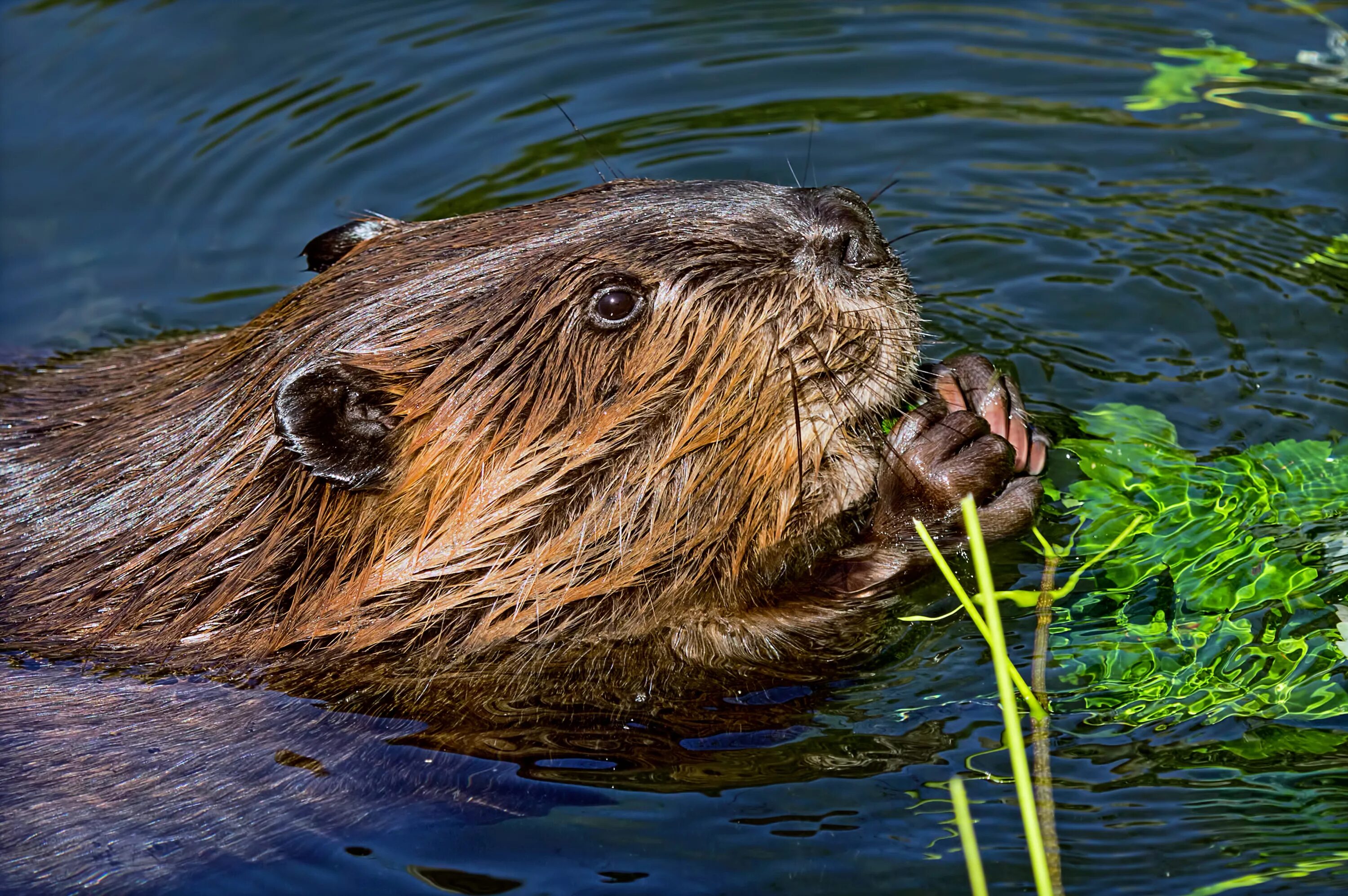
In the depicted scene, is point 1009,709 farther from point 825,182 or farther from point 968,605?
point 825,182

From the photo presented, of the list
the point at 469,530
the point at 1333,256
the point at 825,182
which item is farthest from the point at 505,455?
the point at 1333,256

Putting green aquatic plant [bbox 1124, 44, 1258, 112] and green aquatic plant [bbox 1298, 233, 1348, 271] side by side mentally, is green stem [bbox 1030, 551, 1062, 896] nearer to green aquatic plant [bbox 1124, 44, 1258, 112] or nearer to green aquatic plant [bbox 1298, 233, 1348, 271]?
green aquatic plant [bbox 1298, 233, 1348, 271]

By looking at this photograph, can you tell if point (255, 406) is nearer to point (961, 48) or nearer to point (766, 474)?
point (766, 474)

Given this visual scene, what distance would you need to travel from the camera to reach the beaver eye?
3.01 meters

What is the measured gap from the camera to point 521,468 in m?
3.03

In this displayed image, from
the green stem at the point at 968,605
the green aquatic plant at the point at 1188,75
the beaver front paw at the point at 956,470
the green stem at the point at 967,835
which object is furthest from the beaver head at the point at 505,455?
the green aquatic plant at the point at 1188,75

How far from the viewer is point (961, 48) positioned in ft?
18.8

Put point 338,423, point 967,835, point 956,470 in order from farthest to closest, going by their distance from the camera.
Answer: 1. point 956,470
2. point 338,423
3. point 967,835

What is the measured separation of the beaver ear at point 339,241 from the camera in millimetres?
3607

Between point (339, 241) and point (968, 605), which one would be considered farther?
point (339, 241)

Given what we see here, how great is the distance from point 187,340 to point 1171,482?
2423mm

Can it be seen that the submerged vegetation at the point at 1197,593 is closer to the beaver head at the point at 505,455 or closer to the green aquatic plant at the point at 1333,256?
the beaver head at the point at 505,455

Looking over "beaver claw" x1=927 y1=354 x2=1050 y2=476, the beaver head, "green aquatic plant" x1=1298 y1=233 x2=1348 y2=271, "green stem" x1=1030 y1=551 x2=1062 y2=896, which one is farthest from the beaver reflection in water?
"green aquatic plant" x1=1298 y1=233 x2=1348 y2=271

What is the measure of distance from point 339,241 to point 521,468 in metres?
0.92
